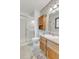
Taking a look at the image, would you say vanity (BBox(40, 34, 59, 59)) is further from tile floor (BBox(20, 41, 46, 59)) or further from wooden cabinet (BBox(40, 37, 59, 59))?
tile floor (BBox(20, 41, 46, 59))

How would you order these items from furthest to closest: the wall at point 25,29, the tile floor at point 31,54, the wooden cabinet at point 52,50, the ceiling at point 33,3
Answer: the wall at point 25,29 < the ceiling at point 33,3 < the tile floor at point 31,54 < the wooden cabinet at point 52,50

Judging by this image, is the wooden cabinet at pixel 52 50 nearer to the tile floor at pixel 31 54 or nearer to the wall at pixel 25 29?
the tile floor at pixel 31 54

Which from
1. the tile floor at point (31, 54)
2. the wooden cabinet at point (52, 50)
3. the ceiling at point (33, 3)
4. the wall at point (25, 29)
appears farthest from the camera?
the wall at point (25, 29)

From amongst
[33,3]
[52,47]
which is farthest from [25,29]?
[52,47]

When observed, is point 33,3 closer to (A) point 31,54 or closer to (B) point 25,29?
(B) point 25,29

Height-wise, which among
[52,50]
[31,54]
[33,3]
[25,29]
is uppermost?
[33,3]

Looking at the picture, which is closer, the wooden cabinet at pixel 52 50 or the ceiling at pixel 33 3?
the wooden cabinet at pixel 52 50

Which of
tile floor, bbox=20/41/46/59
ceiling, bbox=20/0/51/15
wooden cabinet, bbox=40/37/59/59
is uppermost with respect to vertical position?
ceiling, bbox=20/0/51/15

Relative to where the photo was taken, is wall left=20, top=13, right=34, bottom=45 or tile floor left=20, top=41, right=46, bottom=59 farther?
wall left=20, top=13, right=34, bottom=45

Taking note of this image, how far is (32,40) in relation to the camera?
782cm

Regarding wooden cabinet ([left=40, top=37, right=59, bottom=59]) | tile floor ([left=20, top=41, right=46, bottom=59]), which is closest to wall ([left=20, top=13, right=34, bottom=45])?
tile floor ([left=20, top=41, right=46, bottom=59])

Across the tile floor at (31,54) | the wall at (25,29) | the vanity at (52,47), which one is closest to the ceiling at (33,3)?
the wall at (25,29)
